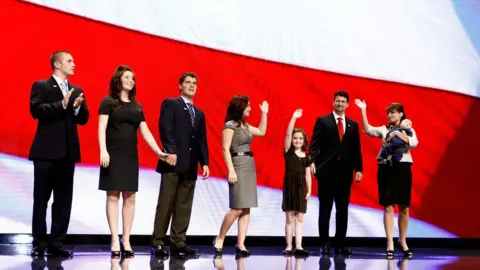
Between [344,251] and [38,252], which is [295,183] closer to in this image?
[344,251]

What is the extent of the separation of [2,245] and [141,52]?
6.53ft

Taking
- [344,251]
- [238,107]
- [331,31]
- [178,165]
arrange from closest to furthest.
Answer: [178,165]
[238,107]
[344,251]
[331,31]

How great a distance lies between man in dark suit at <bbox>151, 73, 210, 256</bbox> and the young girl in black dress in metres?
0.78

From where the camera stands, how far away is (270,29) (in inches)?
269

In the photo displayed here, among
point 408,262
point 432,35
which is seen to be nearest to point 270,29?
point 432,35

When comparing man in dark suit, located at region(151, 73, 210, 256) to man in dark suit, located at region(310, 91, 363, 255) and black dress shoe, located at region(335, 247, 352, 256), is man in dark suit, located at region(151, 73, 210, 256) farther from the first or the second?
black dress shoe, located at region(335, 247, 352, 256)

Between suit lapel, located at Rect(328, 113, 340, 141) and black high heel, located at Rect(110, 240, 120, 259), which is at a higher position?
suit lapel, located at Rect(328, 113, 340, 141)

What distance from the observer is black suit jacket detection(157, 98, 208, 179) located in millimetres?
5320

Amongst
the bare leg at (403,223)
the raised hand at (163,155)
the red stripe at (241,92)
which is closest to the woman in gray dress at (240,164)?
the raised hand at (163,155)

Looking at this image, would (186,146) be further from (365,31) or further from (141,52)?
(365,31)

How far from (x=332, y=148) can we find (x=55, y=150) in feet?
7.52

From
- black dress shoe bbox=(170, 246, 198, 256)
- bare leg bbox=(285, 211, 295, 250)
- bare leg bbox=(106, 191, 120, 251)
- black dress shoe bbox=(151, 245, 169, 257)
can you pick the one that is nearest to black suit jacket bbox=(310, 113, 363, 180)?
bare leg bbox=(285, 211, 295, 250)

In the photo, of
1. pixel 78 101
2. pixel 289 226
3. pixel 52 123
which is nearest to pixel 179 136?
pixel 78 101

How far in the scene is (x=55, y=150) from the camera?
5.01 meters
